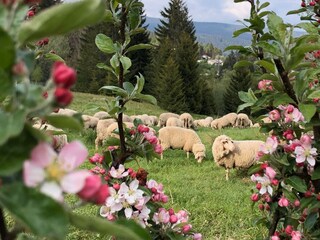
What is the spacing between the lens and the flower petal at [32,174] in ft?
1.38

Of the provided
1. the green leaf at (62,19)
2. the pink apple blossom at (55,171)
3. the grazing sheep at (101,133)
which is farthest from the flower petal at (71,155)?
the grazing sheep at (101,133)

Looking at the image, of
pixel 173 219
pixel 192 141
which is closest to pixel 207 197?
pixel 192 141

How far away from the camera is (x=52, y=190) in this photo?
43cm

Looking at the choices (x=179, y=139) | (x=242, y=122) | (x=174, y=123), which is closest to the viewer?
(x=179, y=139)

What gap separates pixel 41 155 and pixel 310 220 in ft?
5.78

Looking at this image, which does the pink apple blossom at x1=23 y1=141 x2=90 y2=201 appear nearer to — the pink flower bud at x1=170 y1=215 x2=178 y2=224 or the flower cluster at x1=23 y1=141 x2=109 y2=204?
the flower cluster at x1=23 y1=141 x2=109 y2=204

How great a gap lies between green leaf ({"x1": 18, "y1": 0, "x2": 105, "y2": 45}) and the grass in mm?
2267

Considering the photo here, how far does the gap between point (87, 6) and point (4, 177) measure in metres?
0.19

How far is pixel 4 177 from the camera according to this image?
448 millimetres

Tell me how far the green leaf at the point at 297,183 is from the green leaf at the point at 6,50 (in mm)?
1657

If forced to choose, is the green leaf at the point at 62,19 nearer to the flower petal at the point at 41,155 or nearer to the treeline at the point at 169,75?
the flower petal at the point at 41,155

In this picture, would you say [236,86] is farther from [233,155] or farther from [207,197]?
[207,197]

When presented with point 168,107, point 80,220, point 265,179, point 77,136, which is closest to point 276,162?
point 265,179

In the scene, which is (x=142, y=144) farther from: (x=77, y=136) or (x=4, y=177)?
(x=77, y=136)
